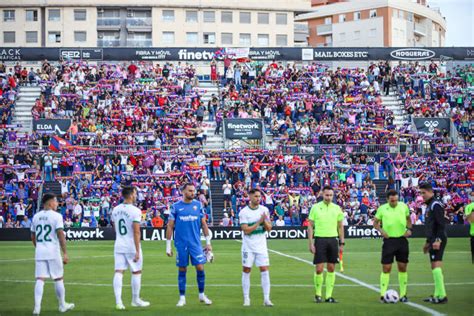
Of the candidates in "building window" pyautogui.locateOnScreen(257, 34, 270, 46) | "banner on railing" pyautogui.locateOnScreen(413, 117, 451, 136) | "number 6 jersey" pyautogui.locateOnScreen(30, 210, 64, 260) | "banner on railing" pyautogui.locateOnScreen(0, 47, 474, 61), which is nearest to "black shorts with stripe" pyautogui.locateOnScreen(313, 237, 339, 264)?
"number 6 jersey" pyautogui.locateOnScreen(30, 210, 64, 260)

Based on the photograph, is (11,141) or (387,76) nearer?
(11,141)

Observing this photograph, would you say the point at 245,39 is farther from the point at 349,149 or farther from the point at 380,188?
the point at 380,188

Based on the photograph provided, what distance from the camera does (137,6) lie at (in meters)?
A: 104

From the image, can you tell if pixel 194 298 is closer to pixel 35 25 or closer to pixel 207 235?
pixel 207 235

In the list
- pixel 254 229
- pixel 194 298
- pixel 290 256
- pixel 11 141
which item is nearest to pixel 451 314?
pixel 254 229

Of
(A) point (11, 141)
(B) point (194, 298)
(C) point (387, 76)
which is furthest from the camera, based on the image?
(C) point (387, 76)

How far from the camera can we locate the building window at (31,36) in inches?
4124

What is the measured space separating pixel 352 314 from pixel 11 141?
37691 mm

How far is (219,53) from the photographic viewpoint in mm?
61750

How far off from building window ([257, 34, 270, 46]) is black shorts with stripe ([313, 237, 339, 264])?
93169 mm

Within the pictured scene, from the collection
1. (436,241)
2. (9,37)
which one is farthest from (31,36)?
(436,241)

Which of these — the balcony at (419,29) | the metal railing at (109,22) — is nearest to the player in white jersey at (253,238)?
the metal railing at (109,22)

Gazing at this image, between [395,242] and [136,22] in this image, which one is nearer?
[395,242]

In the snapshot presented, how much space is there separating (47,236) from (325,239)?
17.8ft
